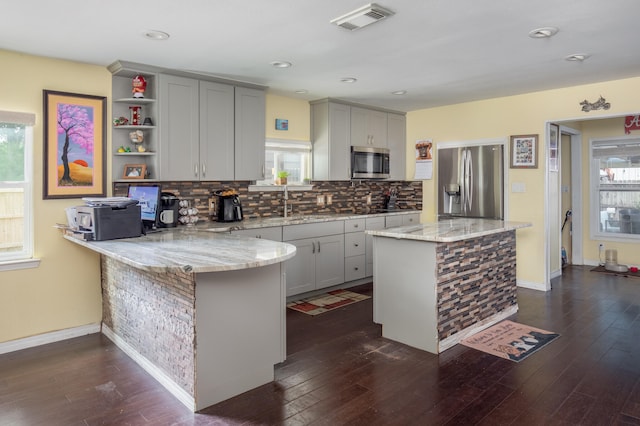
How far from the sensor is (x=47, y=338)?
3568 millimetres

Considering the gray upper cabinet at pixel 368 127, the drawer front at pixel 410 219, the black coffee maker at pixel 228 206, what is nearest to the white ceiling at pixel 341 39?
the gray upper cabinet at pixel 368 127

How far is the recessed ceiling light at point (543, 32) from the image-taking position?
3023 mm

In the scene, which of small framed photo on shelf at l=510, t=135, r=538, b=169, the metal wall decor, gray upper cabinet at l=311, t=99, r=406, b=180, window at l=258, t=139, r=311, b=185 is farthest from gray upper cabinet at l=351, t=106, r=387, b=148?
the metal wall decor

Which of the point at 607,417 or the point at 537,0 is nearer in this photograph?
the point at 607,417

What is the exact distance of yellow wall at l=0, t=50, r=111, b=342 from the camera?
340 centimetres

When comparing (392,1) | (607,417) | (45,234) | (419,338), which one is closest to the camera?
(607,417)

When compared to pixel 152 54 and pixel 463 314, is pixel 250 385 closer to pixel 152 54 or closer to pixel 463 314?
pixel 463 314

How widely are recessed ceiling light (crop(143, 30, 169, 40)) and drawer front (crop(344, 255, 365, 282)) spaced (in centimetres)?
309

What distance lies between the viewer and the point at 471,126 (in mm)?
5734

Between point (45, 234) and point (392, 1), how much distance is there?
3.24 metres

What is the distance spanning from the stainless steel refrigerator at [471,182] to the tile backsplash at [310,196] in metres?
0.48

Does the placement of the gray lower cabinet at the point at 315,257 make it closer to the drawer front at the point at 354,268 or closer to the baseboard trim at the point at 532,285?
the drawer front at the point at 354,268

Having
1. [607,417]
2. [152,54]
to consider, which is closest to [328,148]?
[152,54]

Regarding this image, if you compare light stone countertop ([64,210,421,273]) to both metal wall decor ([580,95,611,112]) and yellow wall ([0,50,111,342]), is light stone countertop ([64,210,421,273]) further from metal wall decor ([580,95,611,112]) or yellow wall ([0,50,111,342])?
metal wall decor ([580,95,611,112])
